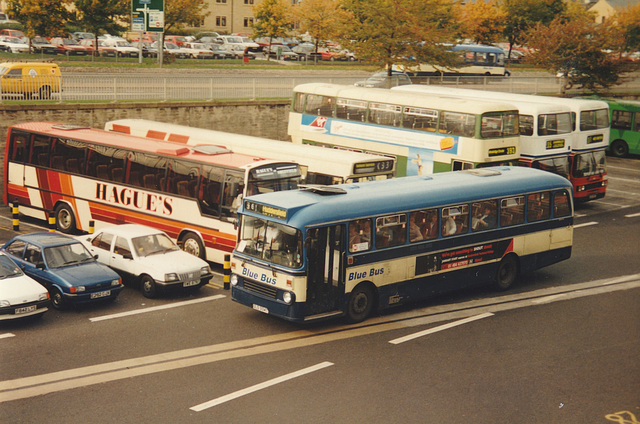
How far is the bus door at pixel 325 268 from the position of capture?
15109 mm

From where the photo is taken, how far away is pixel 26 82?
2914 cm


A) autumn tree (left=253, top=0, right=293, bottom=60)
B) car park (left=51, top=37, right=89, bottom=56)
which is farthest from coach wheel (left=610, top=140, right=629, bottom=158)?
autumn tree (left=253, top=0, right=293, bottom=60)

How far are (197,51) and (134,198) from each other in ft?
146

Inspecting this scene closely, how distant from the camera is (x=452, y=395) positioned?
41.0ft

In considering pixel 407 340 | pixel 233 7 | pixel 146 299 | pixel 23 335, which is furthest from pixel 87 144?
pixel 233 7

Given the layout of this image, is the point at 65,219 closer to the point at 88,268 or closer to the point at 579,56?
the point at 88,268

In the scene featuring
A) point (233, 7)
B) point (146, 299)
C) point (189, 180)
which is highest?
point (233, 7)

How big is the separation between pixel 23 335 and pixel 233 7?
8334cm

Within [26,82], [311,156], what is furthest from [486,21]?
[311,156]

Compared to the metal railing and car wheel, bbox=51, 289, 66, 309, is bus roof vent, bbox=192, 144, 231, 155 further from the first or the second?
the metal railing

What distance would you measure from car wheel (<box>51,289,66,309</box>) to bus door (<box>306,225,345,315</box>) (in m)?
5.19

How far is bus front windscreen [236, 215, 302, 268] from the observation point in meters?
15.0

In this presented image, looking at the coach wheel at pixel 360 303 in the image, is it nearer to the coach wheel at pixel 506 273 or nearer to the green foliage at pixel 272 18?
the coach wheel at pixel 506 273

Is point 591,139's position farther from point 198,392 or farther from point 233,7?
point 233,7
